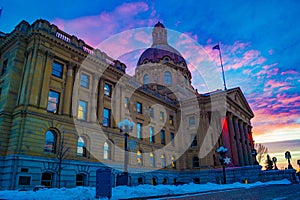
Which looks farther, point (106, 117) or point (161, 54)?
point (161, 54)

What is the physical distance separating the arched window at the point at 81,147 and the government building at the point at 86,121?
0.09 m

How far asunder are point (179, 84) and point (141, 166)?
91.7 feet

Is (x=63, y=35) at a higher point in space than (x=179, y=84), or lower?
lower

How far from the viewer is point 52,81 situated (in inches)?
963

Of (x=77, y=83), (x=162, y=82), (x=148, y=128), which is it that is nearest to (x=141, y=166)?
(x=148, y=128)

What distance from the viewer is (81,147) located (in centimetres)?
2509

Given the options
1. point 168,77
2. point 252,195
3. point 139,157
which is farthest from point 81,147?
point 168,77

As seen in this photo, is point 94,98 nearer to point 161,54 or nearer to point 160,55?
point 160,55

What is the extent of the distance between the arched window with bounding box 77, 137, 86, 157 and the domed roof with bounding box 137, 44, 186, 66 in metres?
36.8

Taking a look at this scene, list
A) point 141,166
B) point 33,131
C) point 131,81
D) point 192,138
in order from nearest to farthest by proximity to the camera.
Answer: point 33,131, point 141,166, point 131,81, point 192,138

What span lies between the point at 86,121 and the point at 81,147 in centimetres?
285

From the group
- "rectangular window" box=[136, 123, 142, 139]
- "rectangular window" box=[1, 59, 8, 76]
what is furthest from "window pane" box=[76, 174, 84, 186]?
"rectangular window" box=[1, 59, 8, 76]

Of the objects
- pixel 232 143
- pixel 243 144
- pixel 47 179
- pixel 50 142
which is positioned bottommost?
pixel 47 179

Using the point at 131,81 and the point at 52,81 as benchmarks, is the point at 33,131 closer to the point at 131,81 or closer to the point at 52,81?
the point at 52,81
